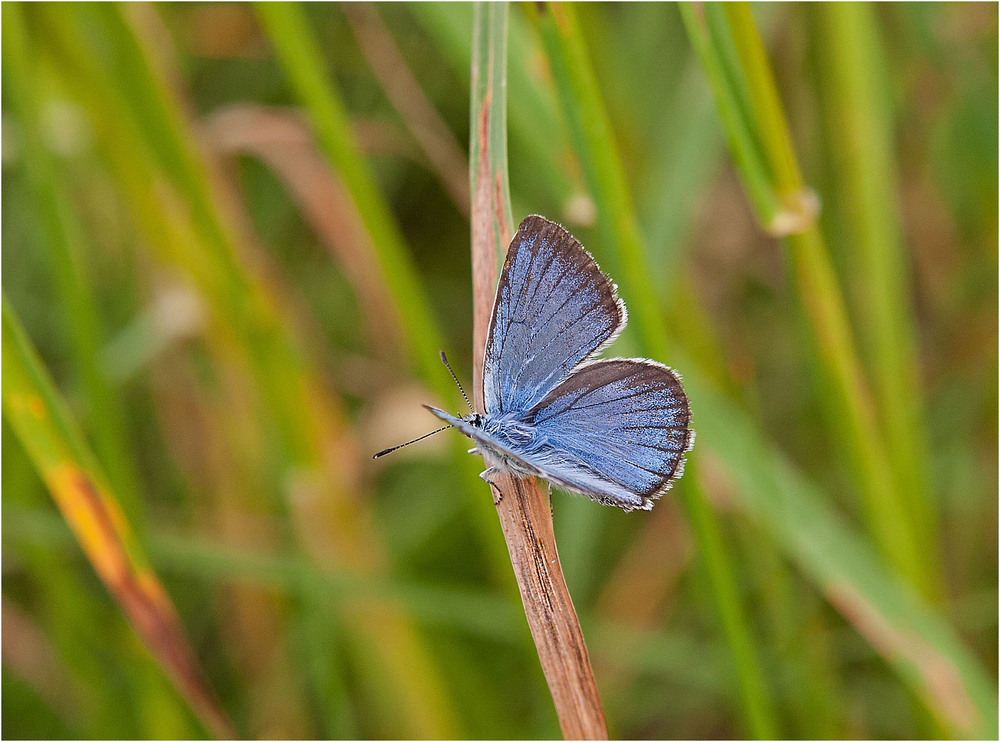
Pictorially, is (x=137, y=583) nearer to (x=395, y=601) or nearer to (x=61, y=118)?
(x=395, y=601)

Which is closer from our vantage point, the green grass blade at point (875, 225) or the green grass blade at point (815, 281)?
the green grass blade at point (815, 281)

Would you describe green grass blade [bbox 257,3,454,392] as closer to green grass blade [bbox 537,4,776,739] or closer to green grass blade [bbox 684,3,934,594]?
green grass blade [bbox 537,4,776,739]

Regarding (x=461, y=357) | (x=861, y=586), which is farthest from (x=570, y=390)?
(x=461, y=357)

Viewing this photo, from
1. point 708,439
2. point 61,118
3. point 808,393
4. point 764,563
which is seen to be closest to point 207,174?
point 61,118

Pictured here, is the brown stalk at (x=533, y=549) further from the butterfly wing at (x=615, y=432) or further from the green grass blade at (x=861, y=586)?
the green grass blade at (x=861, y=586)

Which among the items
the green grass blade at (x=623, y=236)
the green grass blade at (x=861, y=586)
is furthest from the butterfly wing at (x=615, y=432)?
the green grass blade at (x=861, y=586)

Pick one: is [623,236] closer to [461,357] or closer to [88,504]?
[88,504]

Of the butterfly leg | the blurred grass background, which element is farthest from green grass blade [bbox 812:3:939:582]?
the butterfly leg

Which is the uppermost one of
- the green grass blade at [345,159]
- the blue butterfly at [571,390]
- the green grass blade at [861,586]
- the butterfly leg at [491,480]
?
the green grass blade at [345,159]
